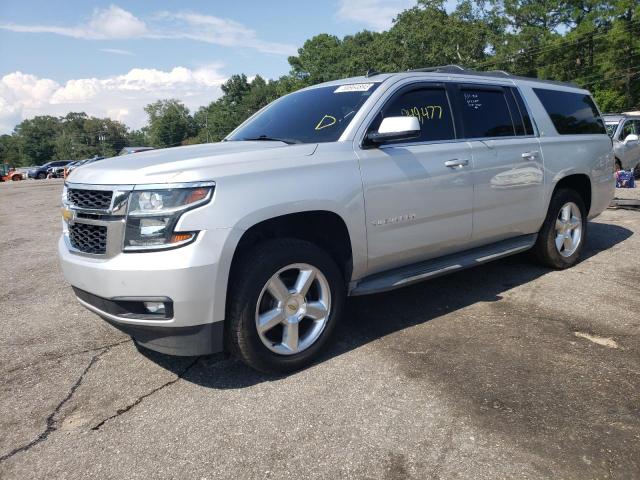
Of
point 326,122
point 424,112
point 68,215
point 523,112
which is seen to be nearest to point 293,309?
point 326,122

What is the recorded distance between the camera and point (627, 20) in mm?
37906

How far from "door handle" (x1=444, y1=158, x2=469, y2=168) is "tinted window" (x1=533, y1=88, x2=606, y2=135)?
1634mm

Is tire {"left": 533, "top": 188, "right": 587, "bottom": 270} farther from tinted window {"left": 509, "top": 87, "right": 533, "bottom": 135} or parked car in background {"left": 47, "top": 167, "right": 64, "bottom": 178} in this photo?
parked car in background {"left": 47, "top": 167, "right": 64, "bottom": 178}

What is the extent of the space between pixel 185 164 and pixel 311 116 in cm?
136

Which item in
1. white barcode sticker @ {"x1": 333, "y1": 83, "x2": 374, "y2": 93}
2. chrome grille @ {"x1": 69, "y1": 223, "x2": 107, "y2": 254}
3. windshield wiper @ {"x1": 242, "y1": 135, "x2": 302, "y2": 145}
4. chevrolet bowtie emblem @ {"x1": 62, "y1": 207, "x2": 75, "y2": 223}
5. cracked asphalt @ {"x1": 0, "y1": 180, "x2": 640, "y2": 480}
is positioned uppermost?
white barcode sticker @ {"x1": 333, "y1": 83, "x2": 374, "y2": 93}

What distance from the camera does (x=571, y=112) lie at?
5.44 meters

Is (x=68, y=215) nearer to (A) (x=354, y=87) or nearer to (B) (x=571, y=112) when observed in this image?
(A) (x=354, y=87)

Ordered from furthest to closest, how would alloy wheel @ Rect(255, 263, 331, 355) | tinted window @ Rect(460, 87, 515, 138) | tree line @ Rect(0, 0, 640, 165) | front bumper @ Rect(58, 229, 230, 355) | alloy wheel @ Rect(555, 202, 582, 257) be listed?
tree line @ Rect(0, 0, 640, 165) < alloy wheel @ Rect(555, 202, 582, 257) < tinted window @ Rect(460, 87, 515, 138) < alloy wheel @ Rect(255, 263, 331, 355) < front bumper @ Rect(58, 229, 230, 355)

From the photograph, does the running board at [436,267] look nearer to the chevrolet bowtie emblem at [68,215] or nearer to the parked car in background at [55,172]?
the chevrolet bowtie emblem at [68,215]

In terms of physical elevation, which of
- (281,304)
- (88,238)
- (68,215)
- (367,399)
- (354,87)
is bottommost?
(367,399)

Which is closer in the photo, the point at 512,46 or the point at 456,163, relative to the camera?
the point at 456,163

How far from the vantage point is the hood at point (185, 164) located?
2.82 metres

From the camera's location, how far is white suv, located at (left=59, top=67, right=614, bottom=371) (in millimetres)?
2803

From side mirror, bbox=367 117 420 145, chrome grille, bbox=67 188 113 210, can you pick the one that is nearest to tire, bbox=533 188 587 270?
side mirror, bbox=367 117 420 145
